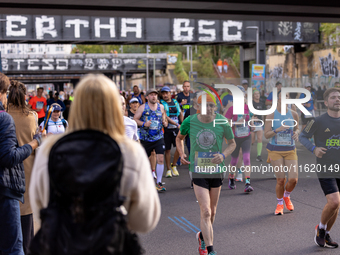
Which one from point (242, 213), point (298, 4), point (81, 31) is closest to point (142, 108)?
point (242, 213)

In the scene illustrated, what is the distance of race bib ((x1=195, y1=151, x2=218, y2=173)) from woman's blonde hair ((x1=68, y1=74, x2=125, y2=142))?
9.72 feet

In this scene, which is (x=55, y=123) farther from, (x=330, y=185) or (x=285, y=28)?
(x=285, y=28)

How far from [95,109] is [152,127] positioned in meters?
6.92

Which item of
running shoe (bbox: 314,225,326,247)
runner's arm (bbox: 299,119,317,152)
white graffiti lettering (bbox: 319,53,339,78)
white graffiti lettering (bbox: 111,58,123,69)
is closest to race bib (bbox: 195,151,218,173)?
runner's arm (bbox: 299,119,317,152)

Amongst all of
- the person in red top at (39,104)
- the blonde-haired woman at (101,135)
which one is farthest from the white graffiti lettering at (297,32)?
the blonde-haired woman at (101,135)

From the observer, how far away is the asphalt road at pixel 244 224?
540cm

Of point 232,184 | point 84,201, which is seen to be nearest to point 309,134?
point 232,184

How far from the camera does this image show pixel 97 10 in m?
11.0

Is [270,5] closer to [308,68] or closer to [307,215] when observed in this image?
[307,215]

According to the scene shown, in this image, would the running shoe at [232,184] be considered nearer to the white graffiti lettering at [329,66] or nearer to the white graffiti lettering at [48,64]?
the white graffiti lettering at [329,66]

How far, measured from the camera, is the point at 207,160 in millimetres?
5168

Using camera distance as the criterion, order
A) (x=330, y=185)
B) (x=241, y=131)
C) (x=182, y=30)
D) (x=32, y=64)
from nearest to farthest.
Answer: (x=330, y=185) → (x=241, y=131) → (x=182, y=30) → (x=32, y=64)

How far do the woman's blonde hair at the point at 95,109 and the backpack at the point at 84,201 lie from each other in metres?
0.08

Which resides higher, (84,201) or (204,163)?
(84,201)
